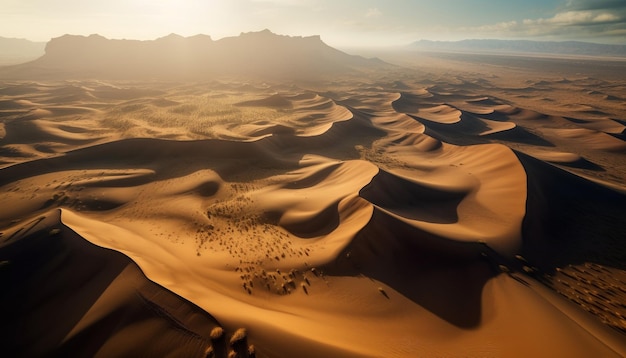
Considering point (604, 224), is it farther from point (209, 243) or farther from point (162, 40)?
point (162, 40)

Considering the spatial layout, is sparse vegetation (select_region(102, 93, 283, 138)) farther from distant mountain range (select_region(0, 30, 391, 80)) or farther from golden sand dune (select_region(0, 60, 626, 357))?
distant mountain range (select_region(0, 30, 391, 80))

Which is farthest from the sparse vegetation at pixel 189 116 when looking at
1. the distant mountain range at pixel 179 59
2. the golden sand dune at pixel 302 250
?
the distant mountain range at pixel 179 59

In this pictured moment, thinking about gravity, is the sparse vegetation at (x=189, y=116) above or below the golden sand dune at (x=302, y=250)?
below

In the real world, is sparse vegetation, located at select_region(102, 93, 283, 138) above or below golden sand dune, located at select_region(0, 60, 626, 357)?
below

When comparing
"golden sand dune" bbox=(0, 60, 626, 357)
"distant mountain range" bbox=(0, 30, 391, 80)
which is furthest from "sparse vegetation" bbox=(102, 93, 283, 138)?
"distant mountain range" bbox=(0, 30, 391, 80)

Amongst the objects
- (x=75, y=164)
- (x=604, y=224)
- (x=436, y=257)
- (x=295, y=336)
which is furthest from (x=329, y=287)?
(x=75, y=164)

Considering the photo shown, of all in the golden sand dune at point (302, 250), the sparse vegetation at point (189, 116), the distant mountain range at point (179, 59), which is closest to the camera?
the golden sand dune at point (302, 250)

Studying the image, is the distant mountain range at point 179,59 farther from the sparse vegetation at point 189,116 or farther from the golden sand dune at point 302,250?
the golden sand dune at point 302,250
